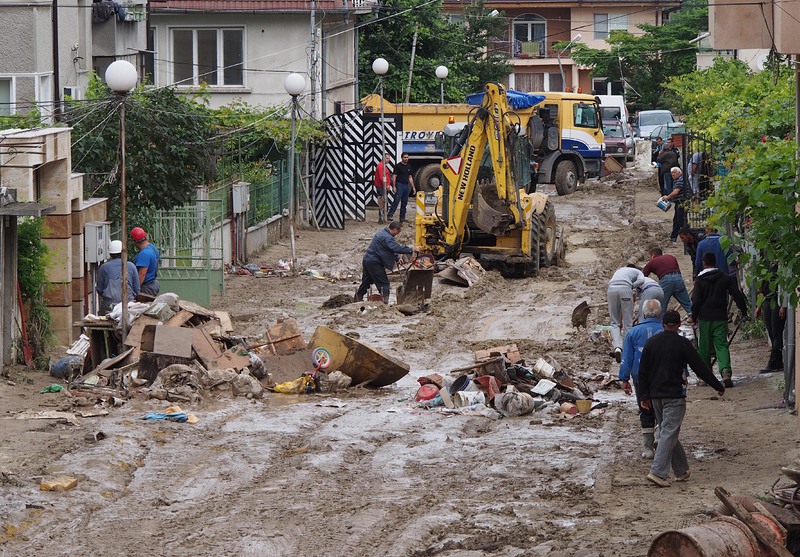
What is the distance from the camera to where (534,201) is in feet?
79.9

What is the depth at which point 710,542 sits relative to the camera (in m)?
7.52

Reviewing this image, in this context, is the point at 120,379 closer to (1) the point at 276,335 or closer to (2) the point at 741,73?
(1) the point at 276,335

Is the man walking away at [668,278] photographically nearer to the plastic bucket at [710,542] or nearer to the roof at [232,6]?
the plastic bucket at [710,542]

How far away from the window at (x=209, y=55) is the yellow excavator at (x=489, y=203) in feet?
42.0

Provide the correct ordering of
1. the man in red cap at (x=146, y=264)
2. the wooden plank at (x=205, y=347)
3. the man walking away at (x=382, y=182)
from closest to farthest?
the wooden plank at (x=205, y=347) → the man in red cap at (x=146, y=264) → the man walking away at (x=382, y=182)

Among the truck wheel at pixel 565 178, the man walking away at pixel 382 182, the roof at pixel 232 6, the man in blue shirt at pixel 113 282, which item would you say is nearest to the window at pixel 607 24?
the truck wheel at pixel 565 178

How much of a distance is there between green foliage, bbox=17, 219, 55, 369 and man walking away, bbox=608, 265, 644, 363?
7.16m

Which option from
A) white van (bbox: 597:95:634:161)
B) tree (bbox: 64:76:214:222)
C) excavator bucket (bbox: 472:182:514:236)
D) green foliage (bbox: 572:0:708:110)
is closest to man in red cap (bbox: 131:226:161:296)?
tree (bbox: 64:76:214:222)

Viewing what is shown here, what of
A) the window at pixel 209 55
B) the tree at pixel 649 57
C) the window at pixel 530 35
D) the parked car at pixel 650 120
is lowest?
the parked car at pixel 650 120

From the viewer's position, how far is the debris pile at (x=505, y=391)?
45.7 ft

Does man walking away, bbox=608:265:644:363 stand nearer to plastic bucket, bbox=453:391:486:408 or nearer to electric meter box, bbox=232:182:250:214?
plastic bucket, bbox=453:391:486:408

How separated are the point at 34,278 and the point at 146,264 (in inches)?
75.7

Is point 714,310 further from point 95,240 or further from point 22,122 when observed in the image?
point 22,122

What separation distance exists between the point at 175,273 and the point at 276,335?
519 cm
